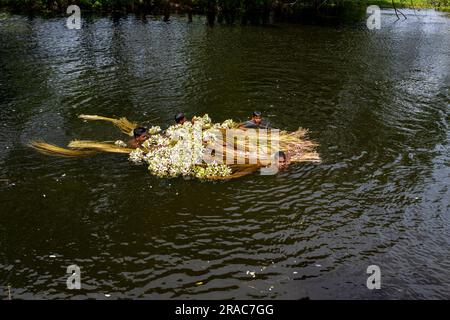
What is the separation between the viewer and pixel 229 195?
1502 centimetres

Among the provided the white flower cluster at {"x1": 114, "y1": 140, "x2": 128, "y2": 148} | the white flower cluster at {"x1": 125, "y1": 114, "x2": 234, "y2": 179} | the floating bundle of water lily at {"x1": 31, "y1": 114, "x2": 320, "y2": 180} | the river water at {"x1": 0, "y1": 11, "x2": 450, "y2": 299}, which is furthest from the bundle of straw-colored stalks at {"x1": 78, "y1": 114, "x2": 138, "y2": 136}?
the white flower cluster at {"x1": 125, "y1": 114, "x2": 234, "y2": 179}

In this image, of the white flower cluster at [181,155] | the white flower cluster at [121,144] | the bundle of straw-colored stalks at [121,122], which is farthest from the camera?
the bundle of straw-colored stalks at [121,122]

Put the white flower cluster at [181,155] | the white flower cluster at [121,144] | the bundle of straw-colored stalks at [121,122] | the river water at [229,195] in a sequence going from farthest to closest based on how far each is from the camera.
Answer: the bundle of straw-colored stalks at [121,122] < the white flower cluster at [121,144] < the white flower cluster at [181,155] < the river water at [229,195]

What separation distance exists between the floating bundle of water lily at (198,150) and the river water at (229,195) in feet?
1.56

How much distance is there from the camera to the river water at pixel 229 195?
11.5m

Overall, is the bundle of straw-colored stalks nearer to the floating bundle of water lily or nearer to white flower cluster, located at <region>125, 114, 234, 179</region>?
the floating bundle of water lily

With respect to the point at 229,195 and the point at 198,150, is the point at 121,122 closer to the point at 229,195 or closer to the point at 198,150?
the point at 198,150

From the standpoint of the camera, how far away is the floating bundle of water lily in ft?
52.3

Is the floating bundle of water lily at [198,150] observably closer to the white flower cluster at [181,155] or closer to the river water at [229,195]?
the white flower cluster at [181,155]

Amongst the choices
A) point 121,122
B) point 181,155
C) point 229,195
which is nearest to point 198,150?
point 181,155

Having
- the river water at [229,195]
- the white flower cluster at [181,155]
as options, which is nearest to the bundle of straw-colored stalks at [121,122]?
the river water at [229,195]

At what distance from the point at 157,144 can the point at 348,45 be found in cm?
2717
